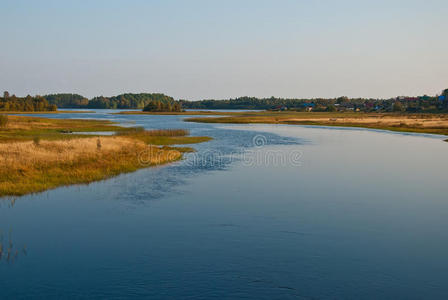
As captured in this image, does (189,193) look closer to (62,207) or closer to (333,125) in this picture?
(62,207)

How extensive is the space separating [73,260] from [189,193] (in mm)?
12110

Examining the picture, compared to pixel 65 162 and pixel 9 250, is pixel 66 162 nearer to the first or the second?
pixel 65 162

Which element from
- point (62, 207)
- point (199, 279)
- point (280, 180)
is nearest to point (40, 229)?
point (62, 207)

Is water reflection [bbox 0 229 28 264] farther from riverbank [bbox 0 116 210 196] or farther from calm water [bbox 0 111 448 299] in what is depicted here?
riverbank [bbox 0 116 210 196]

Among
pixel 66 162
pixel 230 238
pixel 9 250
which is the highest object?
pixel 66 162

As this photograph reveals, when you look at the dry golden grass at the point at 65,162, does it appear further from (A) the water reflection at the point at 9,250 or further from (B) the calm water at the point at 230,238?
(A) the water reflection at the point at 9,250

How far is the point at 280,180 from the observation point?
32.3 metres

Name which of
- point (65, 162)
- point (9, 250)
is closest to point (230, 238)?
point (9, 250)

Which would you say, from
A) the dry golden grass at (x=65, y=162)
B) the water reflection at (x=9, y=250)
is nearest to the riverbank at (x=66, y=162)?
the dry golden grass at (x=65, y=162)

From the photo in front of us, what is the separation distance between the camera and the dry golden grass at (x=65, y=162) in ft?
89.5

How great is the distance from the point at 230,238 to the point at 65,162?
20.9 meters

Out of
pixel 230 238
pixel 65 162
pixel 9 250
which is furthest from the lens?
pixel 65 162

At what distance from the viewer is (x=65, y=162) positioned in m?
32.9

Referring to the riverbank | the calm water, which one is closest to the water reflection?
the calm water
